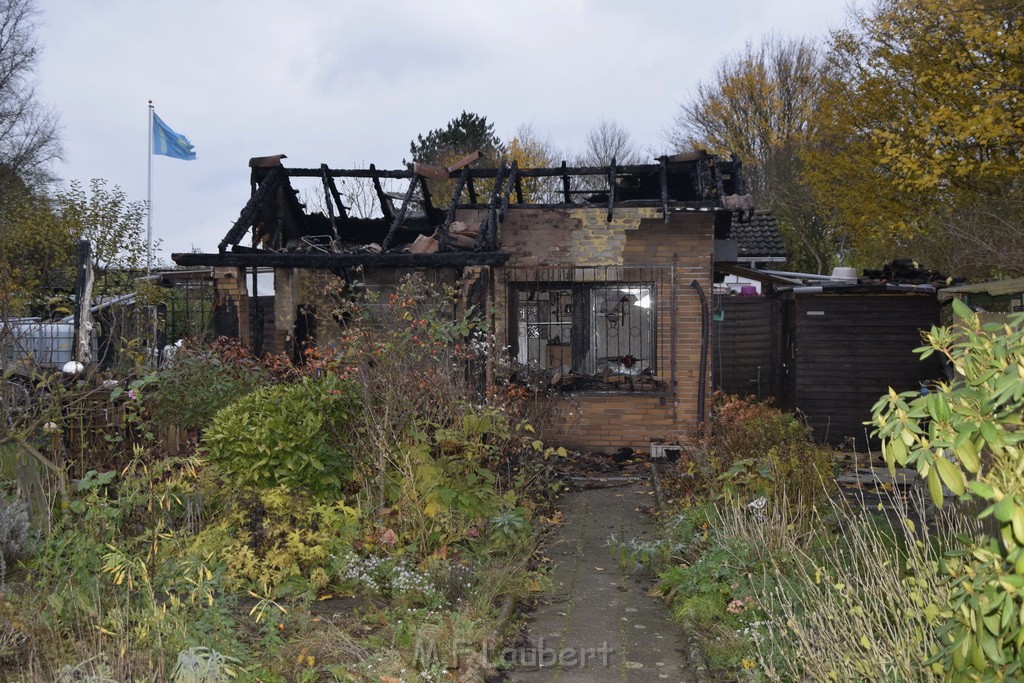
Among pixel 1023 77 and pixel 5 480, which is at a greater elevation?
pixel 1023 77

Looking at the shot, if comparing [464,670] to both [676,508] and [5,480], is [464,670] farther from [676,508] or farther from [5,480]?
[5,480]

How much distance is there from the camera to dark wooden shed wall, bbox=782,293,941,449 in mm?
12688

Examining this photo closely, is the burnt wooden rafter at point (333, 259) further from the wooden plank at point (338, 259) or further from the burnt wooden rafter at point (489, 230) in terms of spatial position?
the burnt wooden rafter at point (489, 230)

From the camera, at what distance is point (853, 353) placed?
41.9 ft

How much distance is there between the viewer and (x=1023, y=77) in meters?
16.7

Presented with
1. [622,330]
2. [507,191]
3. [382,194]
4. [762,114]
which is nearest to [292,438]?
[507,191]

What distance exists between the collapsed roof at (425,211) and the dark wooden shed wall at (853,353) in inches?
72.8

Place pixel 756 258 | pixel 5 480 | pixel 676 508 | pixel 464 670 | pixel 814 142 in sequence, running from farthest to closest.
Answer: pixel 814 142 < pixel 756 258 < pixel 676 508 < pixel 5 480 < pixel 464 670

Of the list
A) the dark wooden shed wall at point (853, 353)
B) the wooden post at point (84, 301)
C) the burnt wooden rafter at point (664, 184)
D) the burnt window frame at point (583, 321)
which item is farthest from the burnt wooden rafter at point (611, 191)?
the wooden post at point (84, 301)

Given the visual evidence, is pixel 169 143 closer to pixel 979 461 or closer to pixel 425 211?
pixel 425 211

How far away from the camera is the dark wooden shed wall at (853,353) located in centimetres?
1269

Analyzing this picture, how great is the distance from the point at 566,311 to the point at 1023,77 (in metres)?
10.8

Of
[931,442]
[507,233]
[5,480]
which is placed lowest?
[5,480]

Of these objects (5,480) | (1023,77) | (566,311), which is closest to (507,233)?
(566,311)
